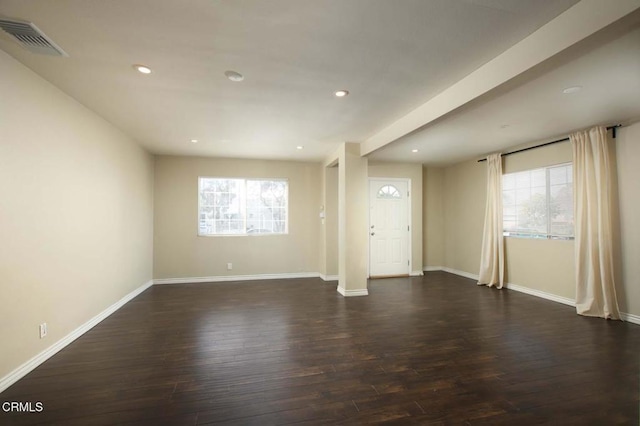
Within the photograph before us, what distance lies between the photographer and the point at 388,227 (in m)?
6.48

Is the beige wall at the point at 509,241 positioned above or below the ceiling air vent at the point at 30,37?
below

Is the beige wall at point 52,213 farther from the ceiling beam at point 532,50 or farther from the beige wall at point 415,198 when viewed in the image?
the beige wall at point 415,198

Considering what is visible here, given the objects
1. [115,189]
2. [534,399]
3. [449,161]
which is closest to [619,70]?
[534,399]

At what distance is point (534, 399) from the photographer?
2070 millimetres

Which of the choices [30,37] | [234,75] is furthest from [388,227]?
[30,37]

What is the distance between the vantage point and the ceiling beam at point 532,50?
1570 millimetres

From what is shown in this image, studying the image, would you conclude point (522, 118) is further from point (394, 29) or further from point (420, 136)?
point (394, 29)

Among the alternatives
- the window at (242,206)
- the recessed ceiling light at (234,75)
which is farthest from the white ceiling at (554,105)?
the window at (242,206)

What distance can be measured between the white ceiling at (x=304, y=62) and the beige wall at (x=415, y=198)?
243 centimetres

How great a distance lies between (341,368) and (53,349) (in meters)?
2.85

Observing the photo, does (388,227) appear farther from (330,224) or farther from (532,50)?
(532,50)

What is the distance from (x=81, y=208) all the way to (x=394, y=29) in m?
3.79

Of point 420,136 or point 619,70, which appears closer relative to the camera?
point 619,70

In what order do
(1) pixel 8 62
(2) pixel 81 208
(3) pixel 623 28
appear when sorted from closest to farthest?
(3) pixel 623 28 → (1) pixel 8 62 → (2) pixel 81 208
